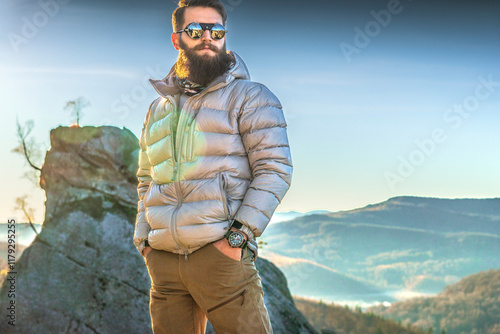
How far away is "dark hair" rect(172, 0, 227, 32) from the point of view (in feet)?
10.2

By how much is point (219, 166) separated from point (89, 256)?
5.13 metres

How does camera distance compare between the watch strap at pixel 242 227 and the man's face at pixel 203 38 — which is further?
the man's face at pixel 203 38

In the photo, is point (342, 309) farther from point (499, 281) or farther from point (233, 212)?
point (233, 212)

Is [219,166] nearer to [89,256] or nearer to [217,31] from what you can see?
[217,31]

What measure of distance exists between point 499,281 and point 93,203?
11309mm

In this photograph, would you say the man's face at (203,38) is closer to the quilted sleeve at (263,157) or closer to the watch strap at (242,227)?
the quilted sleeve at (263,157)

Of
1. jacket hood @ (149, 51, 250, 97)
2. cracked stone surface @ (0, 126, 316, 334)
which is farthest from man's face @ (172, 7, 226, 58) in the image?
cracked stone surface @ (0, 126, 316, 334)

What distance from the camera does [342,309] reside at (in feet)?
34.2

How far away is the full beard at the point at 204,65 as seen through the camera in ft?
9.97

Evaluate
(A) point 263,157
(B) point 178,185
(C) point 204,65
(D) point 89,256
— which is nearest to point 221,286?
(B) point 178,185

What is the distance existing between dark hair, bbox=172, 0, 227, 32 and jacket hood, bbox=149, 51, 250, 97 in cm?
25

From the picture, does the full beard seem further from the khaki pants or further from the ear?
the khaki pants

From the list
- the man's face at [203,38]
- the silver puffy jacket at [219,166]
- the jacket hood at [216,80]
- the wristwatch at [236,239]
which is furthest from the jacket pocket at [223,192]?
the man's face at [203,38]

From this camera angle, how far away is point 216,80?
2.98 metres
